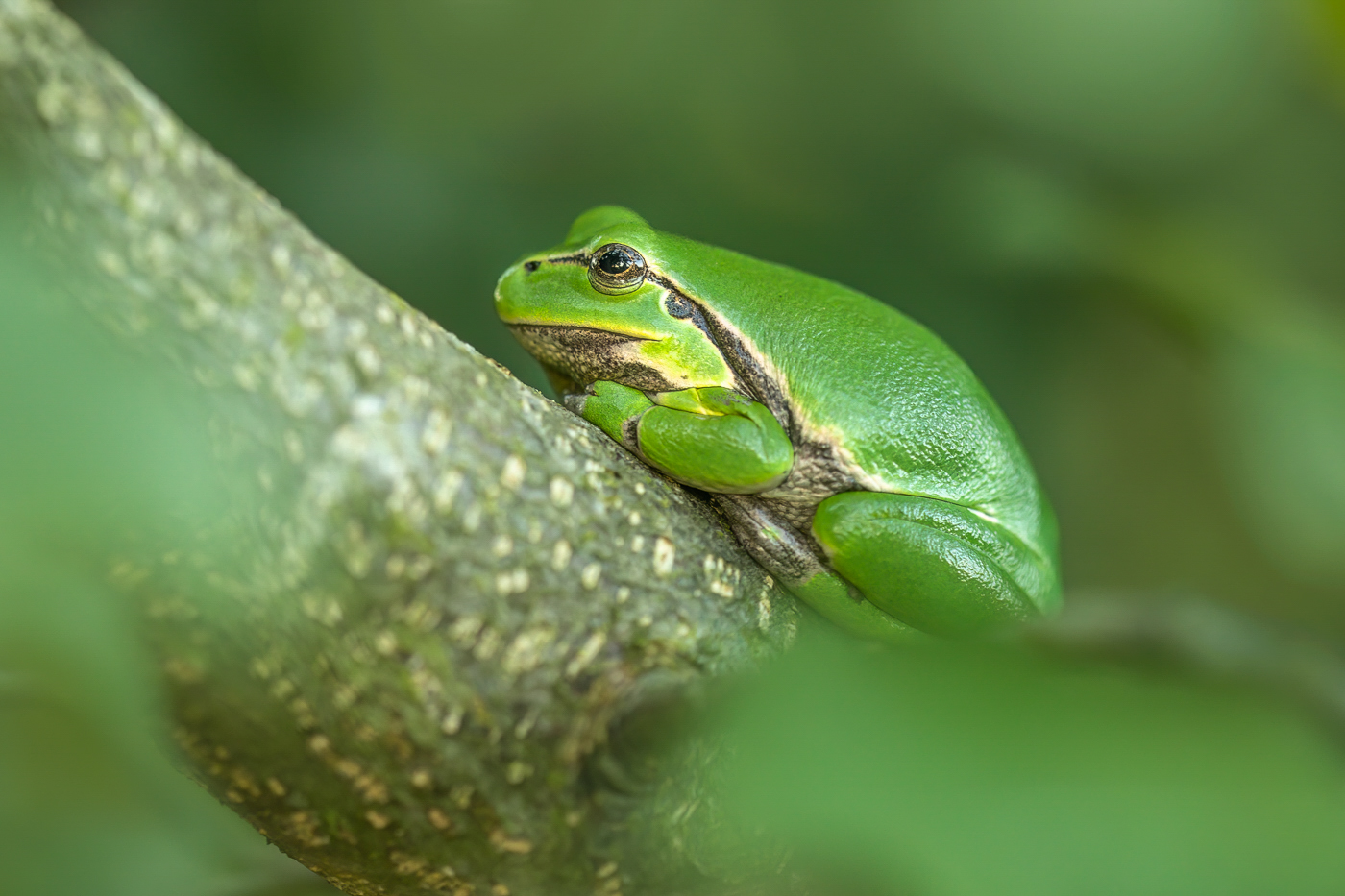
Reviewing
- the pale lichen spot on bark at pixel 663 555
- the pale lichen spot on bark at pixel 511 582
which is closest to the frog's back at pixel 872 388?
the pale lichen spot on bark at pixel 663 555

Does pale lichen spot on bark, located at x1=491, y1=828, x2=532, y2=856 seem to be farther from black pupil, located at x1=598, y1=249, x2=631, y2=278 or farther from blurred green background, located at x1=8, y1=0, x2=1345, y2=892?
blurred green background, located at x1=8, y1=0, x2=1345, y2=892

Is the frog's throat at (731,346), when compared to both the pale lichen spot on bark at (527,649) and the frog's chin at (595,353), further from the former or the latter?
the pale lichen spot on bark at (527,649)

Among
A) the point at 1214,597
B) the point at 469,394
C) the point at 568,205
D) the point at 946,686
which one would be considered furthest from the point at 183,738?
the point at 1214,597

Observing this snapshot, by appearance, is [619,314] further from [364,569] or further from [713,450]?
[364,569]

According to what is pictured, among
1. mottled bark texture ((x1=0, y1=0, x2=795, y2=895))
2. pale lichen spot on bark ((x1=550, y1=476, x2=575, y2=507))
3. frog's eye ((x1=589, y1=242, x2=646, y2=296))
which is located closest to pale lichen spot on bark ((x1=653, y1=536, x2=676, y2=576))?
mottled bark texture ((x1=0, y1=0, x2=795, y2=895))

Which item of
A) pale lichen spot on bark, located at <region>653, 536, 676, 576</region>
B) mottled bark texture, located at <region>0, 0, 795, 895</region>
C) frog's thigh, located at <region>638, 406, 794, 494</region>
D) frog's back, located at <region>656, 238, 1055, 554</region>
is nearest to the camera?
mottled bark texture, located at <region>0, 0, 795, 895</region>

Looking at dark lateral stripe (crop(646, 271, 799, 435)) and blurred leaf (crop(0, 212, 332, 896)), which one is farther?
dark lateral stripe (crop(646, 271, 799, 435))

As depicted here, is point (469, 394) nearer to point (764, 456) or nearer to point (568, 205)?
point (764, 456)

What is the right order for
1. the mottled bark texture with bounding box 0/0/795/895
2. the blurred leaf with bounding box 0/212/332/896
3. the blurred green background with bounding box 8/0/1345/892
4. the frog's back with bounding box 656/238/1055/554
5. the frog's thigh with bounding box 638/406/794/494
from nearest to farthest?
the blurred leaf with bounding box 0/212/332/896
the mottled bark texture with bounding box 0/0/795/895
the frog's thigh with bounding box 638/406/794/494
the frog's back with bounding box 656/238/1055/554
the blurred green background with bounding box 8/0/1345/892

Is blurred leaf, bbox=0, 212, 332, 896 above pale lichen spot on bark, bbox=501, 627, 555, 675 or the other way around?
the other way around
